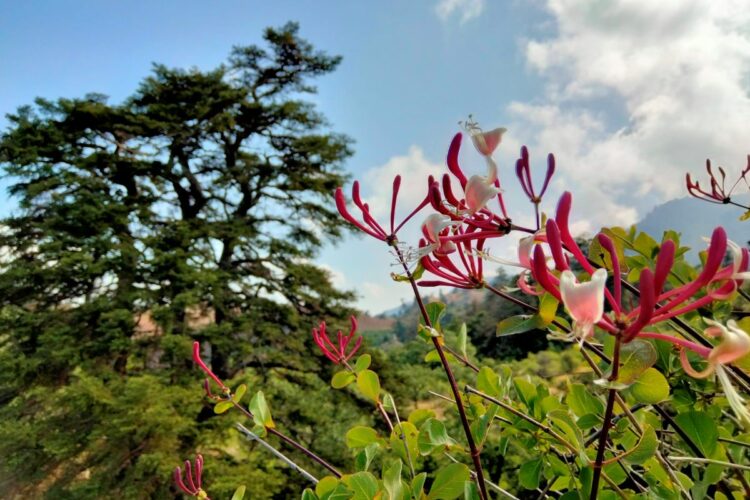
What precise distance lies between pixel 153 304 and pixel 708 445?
468 cm

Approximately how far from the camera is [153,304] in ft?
14.3

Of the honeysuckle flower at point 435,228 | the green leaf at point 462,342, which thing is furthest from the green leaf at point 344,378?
the honeysuckle flower at point 435,228

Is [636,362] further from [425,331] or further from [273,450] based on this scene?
[273,450]

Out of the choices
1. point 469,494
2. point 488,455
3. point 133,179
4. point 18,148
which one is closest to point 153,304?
point 133,179

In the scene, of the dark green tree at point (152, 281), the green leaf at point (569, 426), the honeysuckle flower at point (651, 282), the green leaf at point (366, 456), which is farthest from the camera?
the dark green tree at point (152, 281)

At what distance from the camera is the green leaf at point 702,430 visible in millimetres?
289

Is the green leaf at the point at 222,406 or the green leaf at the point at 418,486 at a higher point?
the green leaf at the point at 222,406

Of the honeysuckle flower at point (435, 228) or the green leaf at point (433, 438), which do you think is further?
the green leaf at point (433, 438)

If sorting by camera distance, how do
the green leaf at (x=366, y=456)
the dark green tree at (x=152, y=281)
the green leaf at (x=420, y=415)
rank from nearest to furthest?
1. the green leaf at (x=366, y=456)
2. the green leaf at (x=420, y=415)
3. the dark green tree at (x=152, y=281)

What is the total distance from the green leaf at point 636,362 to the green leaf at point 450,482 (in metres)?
0.15

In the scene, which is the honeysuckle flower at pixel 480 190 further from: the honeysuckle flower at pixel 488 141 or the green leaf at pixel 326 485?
the green leaf at pixel 326 485

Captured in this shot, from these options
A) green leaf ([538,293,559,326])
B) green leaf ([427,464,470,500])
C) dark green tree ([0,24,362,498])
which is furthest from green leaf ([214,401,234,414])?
dark green tree ([0,24,362,498])

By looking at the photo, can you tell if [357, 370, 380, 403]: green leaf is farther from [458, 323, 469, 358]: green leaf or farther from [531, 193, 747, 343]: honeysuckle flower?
[531, 193, 747, 343]: honeysuckle flower

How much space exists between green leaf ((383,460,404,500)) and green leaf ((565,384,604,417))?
14 cm
